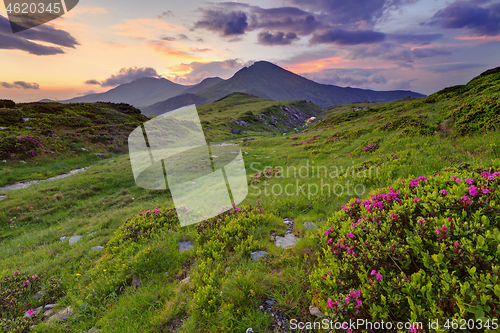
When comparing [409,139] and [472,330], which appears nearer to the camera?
[472,330]

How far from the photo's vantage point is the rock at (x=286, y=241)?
5514 mm

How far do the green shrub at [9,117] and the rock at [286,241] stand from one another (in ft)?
143

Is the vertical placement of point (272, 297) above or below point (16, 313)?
above

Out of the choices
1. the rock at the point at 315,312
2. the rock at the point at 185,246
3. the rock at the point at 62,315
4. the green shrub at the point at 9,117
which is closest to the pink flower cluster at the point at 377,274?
the rock at the point at 315,312

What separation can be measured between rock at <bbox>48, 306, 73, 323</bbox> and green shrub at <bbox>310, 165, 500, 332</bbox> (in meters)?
5.58

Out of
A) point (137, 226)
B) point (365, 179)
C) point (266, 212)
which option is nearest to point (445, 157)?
point (365, 179)

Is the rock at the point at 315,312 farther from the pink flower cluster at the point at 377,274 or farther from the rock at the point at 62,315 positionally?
the rock at the point at 62,315

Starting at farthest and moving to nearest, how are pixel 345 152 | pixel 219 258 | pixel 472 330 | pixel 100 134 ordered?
1. pixel 100 134
2. pixel 345 152
3. pixel 219 258
4. pixel 472 330

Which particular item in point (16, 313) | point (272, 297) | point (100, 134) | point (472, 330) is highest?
point (100, 134)

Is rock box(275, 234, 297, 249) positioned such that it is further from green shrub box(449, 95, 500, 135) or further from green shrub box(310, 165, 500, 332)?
green shrub box(449, 95, 500, 135)

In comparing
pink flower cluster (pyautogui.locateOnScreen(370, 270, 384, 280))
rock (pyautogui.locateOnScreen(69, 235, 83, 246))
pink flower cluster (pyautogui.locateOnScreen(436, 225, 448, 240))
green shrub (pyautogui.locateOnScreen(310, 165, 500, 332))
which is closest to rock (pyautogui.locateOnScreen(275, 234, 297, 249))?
green shrub (pyautogui.locateOnScreen(310, 165, 500, 332))

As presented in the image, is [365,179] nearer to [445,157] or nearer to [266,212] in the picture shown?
[445,157]

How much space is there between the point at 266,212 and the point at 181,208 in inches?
138

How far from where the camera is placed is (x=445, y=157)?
798cm
